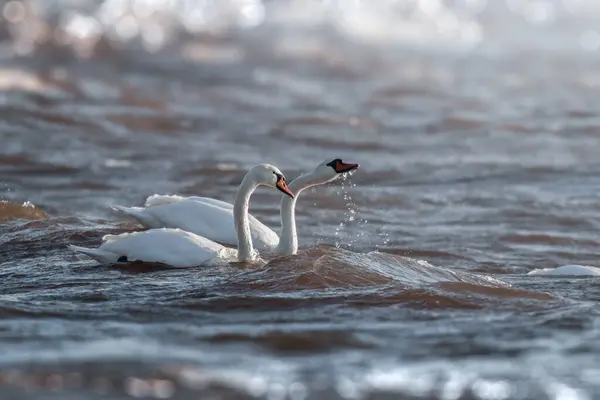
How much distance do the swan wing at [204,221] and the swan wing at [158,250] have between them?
3.13 feet

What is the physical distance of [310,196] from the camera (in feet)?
44.7

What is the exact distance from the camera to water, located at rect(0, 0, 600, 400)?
20.5 feet

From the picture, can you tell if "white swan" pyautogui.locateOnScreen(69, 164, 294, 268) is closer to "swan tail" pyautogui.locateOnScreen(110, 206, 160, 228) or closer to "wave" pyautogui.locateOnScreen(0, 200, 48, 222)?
"swan tail" pyautogui.locateOnScreen(110, 206, 160, 228)

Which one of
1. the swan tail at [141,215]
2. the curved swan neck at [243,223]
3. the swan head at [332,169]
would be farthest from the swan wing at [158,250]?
the swan tail at [141,215]

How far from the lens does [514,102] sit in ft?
76.2

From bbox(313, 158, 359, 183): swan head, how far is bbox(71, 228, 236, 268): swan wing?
1072 mm

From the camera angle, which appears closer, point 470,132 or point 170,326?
point 170,326

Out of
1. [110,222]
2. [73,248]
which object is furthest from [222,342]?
[110,222]

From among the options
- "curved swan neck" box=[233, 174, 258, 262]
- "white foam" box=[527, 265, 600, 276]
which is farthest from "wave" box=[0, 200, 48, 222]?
"white foam" box=[527, 265, 600, 276]

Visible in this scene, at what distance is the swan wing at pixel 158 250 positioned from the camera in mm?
9023

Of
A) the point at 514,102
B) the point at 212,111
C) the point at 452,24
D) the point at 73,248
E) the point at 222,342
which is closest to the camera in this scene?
the point at 222,342

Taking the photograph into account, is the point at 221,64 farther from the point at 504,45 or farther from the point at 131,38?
the point at 504,45

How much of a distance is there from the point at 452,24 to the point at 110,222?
25.0 meters

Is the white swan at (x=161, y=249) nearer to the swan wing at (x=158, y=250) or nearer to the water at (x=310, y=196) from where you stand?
the swan wing at (x=158, y=250)
